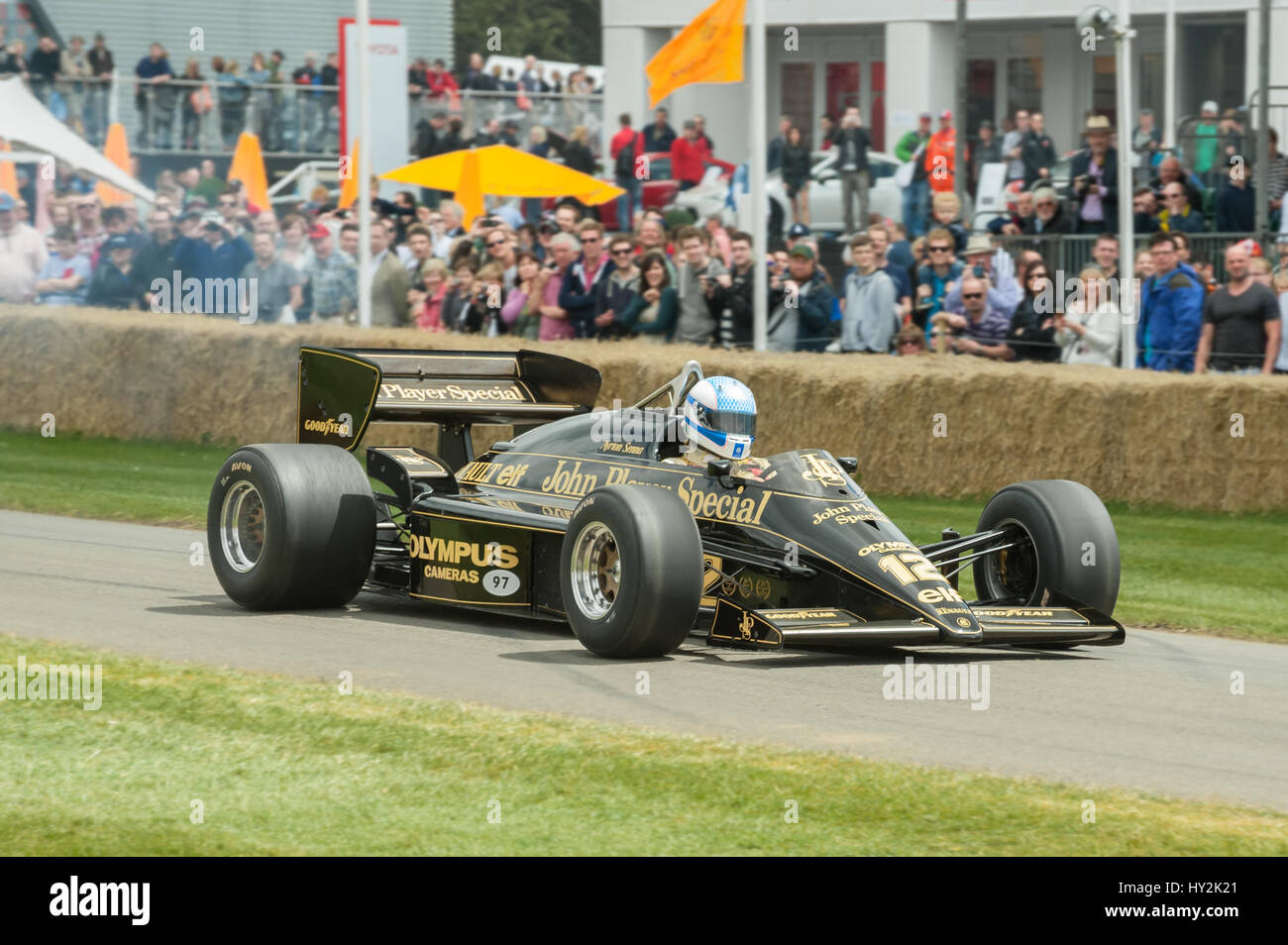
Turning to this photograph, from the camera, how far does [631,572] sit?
29.2 ft

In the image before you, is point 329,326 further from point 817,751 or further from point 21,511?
point 817,751

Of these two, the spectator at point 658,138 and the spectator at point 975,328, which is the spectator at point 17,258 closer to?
the spectator at point 658,138

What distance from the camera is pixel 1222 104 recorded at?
33.2 m

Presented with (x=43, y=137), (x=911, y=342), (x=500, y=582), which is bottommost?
(x=500, y=582)

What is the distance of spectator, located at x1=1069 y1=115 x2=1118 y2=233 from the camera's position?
19.3 metres

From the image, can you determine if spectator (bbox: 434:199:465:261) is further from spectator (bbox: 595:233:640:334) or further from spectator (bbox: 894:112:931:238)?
spectator (bbox: 894:112:931:238)

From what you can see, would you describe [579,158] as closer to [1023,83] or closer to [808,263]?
[1023,83]

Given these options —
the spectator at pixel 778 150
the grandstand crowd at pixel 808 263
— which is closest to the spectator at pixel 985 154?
the grandstand crowd at pixel 808 263

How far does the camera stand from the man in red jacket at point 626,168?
27.2 metres

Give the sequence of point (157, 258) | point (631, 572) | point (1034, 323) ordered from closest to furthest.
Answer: point (631, 572) < point (1034, 323) < point (157, 258)

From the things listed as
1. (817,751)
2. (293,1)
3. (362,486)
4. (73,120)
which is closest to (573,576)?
(362,486)

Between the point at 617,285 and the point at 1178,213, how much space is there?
511cm

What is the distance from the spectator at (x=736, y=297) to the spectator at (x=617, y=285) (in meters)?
0.78

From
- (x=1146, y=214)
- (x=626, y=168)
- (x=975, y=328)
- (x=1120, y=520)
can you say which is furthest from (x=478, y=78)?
(x=1120, y=520)
